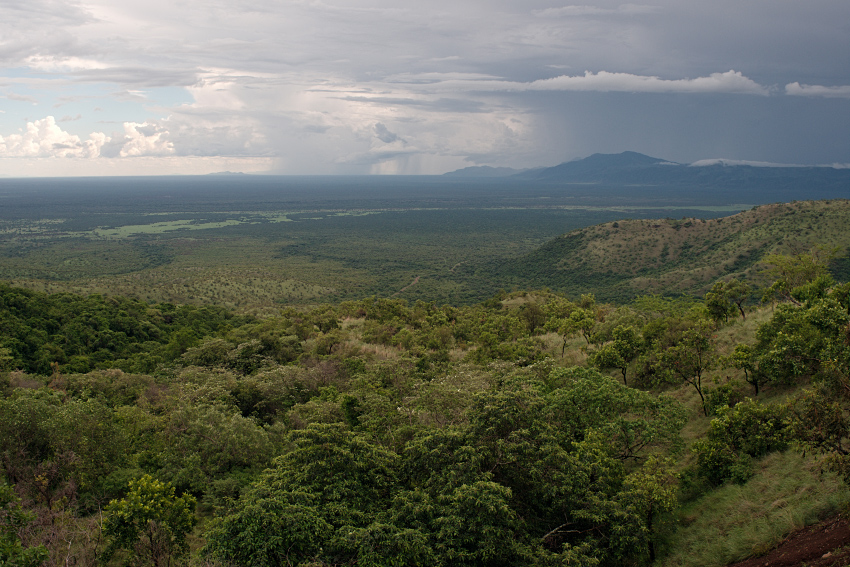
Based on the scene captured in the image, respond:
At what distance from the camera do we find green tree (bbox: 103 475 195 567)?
1160 centimetres

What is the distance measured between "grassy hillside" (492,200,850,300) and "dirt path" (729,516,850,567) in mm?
67920

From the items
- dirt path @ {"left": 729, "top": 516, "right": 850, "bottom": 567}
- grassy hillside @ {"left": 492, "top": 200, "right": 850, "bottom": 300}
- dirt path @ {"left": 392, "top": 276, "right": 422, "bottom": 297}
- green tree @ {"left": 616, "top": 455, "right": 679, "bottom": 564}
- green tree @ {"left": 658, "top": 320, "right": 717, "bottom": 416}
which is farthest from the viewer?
dirt path @ {"left": 392, "top": 276, "right": 422, "bottom": 297}

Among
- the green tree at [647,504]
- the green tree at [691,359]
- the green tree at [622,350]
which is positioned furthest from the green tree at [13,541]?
the green tree at [622,350]

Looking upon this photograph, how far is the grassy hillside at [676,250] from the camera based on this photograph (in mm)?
79250

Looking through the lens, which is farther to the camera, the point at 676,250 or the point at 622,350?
the point at 676,250

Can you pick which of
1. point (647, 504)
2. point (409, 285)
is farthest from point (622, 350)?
point (409, 285)

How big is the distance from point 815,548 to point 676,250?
9984 cm

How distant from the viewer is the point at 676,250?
3954 inches

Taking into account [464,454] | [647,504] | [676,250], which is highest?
[464,454]

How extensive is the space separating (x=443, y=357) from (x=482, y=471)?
56.8 feet

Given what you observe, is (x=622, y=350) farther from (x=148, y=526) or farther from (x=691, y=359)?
(x=148, y=526)

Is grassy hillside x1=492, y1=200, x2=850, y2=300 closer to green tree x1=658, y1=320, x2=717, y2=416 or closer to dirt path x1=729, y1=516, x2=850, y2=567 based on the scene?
green tree x1=658, y1=320, x2=717, y2=416

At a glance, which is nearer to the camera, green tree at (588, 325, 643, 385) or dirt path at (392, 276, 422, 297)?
green tree at (588, 325, 643, 385)

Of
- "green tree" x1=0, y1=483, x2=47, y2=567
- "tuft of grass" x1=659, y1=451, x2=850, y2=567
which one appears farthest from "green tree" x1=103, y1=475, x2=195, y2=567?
"tuft of grass" x1=659, y1=451, x2=850, y2=567
